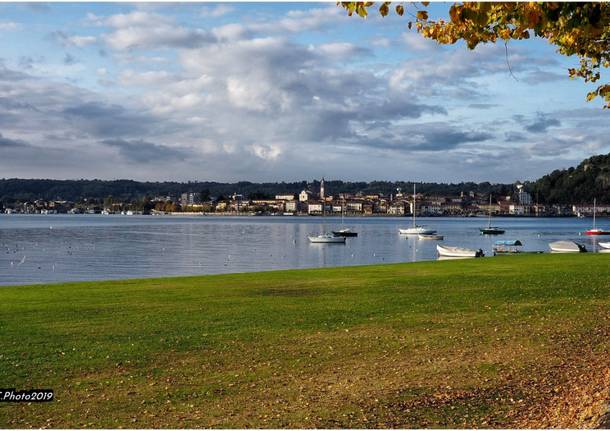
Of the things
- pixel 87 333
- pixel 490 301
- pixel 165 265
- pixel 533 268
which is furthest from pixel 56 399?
pixel 165 265

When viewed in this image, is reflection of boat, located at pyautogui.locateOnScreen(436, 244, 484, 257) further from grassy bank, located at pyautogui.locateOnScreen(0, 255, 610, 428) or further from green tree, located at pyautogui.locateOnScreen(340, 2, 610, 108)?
green tree, located at pyautogui.locateOnScreen(340, 2, 610, 108)

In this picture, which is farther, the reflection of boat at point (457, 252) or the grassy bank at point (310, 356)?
the reflection of boat at point (457, 252)

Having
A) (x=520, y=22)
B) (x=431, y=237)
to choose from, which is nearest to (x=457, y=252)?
(x=431, y=237)

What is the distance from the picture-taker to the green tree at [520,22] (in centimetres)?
668

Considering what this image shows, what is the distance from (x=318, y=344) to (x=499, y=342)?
354 cm

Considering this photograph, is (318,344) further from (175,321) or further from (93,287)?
(93,287)

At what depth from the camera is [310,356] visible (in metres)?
12.4

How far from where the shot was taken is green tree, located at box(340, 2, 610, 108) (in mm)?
6684

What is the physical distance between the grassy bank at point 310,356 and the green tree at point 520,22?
14.6ft

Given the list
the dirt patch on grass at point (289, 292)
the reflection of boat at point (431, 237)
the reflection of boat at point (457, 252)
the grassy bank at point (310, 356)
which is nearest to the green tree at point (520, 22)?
the grassy bank at point (310, 356)

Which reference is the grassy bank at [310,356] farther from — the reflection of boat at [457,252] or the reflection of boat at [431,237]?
the reflection of boat at [431,237]

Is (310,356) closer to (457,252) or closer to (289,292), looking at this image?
(289,292)

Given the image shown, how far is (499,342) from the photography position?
1327cm

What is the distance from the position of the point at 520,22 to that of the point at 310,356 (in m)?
7.27
